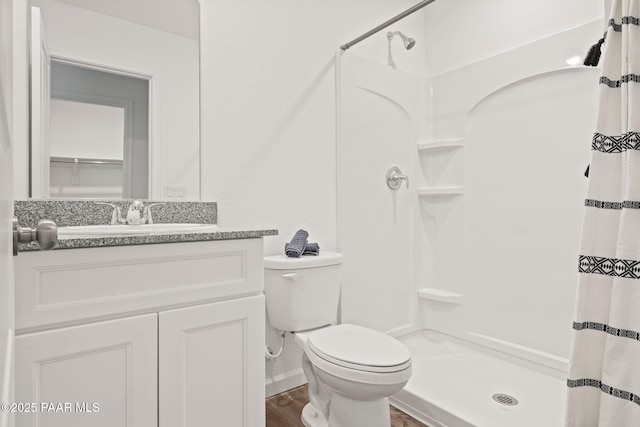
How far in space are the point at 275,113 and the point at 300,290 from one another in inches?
36.5

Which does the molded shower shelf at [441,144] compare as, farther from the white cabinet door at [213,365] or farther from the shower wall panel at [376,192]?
the white cabinet door at [213,365]

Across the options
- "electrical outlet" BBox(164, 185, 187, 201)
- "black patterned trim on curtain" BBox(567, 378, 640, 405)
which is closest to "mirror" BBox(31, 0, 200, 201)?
"electrical outlet" BBox(164, 185, 187, 201)

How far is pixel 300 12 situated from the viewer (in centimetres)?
208

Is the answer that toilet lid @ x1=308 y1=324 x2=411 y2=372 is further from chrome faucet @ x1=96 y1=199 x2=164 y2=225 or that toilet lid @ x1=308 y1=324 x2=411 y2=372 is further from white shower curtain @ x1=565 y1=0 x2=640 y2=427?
chrome faucet @ x1=96 y1=199 x2=164 y2=225

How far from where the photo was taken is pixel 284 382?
2.03 metres

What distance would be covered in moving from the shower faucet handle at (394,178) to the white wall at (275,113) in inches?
11.1

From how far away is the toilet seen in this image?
1.37 metres

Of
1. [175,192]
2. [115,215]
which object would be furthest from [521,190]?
[115,215]

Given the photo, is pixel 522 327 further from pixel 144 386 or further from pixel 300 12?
pixel 300 12

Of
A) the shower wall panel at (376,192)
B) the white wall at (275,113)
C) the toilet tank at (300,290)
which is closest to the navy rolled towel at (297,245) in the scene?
the toilet tank at (300,290)

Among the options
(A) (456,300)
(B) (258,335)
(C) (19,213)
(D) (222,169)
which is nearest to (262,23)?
(D) (222,169)

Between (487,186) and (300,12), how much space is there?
59.1 inches

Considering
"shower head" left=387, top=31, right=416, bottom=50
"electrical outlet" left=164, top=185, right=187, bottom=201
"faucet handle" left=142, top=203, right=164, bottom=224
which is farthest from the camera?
"shower head" left=387, top=31, right=416, bottom=50

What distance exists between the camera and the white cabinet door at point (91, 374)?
0.97 metres
